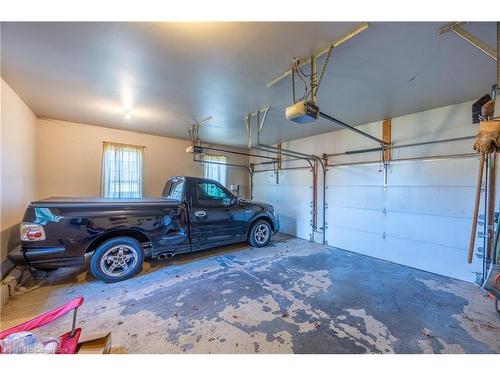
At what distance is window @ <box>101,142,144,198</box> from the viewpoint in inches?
202

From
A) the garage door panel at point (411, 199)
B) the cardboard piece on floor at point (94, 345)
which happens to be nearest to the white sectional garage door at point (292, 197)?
the garage door panel at point (411, 199)

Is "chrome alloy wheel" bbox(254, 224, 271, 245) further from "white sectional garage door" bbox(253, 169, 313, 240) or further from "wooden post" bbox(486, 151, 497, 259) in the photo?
"wooden post" bbox(486, 151, 497, 259)

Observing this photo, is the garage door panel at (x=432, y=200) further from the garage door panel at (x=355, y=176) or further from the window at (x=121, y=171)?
the window at (x=121, y=171)

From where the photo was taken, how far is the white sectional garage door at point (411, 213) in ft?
11.0

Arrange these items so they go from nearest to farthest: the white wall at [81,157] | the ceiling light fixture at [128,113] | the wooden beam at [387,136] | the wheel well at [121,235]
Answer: the wheel well at [121,235] → the ceiling light fixture at [128,113] → the wooden beam at [387,136] → the white wall at [81,157]

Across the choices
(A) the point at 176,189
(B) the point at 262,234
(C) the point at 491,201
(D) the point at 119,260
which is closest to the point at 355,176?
(C) the point at 491,201

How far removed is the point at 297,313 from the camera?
2342 mm

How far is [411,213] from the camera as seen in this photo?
3889mm

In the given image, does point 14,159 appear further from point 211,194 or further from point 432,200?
point 432,200

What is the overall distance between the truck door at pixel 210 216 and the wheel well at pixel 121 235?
2.56 feet

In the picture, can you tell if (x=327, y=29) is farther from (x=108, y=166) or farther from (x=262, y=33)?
(x=108, y=166)

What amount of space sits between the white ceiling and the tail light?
2.01m

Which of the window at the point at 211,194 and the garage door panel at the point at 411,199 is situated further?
the window at the point at 211,194

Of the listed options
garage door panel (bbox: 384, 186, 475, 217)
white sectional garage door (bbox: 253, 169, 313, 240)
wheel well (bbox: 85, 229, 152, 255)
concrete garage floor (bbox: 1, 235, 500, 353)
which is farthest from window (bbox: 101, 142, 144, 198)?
garage door panel (bbox: 384, 186, 475, 217)
